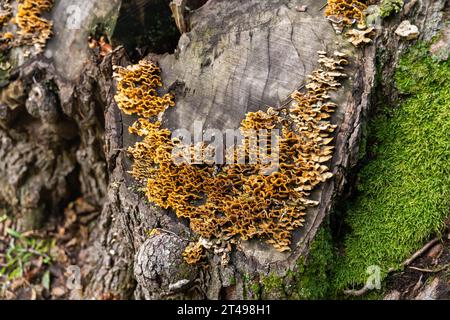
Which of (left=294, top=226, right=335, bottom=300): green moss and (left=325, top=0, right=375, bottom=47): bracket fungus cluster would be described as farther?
(left=325, top=0, right=375, bottom=47): bracket fungus cluster

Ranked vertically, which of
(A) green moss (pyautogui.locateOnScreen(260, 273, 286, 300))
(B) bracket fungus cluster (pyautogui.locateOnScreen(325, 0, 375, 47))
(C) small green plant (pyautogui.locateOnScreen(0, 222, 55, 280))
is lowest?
(C) small green plant (pyautogui.locateOnScreen(0, 222, 55, 280))

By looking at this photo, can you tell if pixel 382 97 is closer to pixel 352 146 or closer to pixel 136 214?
pixel 352 146

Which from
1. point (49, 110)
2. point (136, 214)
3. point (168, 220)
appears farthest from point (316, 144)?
point (49, 110)

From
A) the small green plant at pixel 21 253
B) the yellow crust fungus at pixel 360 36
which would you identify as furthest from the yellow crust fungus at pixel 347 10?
the small green plant at pixel 21 253

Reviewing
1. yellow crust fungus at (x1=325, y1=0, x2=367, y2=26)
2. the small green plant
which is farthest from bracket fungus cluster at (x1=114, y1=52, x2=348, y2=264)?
the small green plant

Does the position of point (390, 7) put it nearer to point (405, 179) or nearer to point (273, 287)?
point (405, 179)

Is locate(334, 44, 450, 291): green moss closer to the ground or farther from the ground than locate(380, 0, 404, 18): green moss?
closer to the ground

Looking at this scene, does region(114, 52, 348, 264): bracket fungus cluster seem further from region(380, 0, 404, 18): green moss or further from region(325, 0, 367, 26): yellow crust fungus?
region(380, 0, 404, 18): green moss
